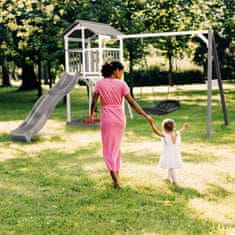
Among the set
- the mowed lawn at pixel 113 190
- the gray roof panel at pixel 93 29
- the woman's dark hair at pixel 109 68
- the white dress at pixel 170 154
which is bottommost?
the mowed lawn at pixel 113 190

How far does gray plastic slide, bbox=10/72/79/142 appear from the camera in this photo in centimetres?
1133

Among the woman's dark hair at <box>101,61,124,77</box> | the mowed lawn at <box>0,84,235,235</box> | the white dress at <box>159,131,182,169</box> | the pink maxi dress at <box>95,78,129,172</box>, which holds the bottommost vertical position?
the mowed lawn at <box>0,84,235,235</box>

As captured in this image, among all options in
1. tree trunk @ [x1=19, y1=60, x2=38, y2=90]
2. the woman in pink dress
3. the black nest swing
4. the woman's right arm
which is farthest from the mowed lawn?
tree trunk @ [x1=19, y1=60, x2=38, y2=90]

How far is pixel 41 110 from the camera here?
Result: 41.0 feet

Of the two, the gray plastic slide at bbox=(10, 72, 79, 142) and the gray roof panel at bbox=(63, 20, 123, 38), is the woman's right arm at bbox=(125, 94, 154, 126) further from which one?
the gray roof panel at bbox=(63, 20, 123, 38)

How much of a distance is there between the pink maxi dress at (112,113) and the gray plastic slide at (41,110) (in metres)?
5.17

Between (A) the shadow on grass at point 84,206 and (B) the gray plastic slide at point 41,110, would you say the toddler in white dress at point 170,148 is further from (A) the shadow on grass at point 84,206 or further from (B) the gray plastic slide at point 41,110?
(B) the gray plastic slide at point 41,110

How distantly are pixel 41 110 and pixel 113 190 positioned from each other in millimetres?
6540

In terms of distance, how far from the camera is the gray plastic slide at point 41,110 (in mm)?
11328

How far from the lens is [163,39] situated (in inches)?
869

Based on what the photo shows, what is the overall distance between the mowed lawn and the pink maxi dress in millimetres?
714

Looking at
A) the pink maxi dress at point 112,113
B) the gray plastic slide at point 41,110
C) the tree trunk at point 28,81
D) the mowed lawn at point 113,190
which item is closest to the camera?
the mowed lawn at point 113,190

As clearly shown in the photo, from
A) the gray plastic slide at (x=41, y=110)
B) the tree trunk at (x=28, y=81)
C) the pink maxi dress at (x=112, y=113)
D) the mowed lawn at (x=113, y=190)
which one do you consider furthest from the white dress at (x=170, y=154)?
the tree trunk at (x=28, y=81)

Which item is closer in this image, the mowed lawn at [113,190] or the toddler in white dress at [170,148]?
the mowed lawn at [113,190]
